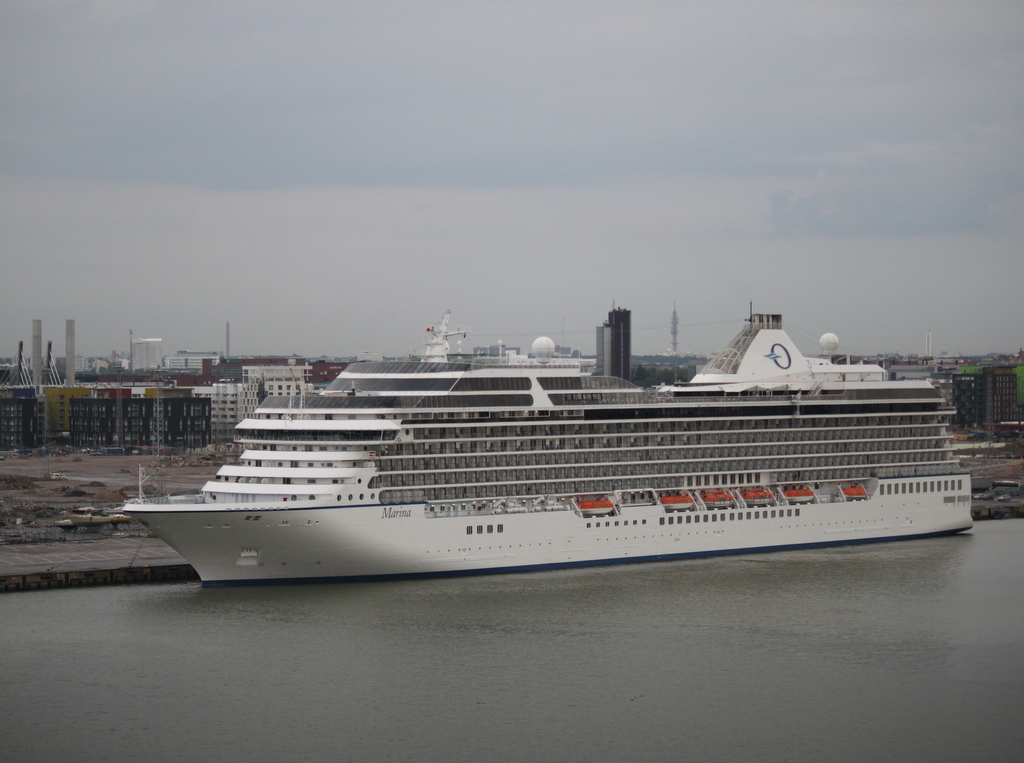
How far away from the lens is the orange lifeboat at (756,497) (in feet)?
135

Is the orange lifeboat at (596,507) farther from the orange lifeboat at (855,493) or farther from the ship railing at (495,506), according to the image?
the orange lifeboat at (855,493)

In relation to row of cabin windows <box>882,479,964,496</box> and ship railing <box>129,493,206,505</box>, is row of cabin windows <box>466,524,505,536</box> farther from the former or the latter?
row of cabin windows <box>882,479,964,496</box>

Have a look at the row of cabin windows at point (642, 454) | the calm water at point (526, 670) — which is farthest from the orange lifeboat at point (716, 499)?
the calm water at point (526, 670)

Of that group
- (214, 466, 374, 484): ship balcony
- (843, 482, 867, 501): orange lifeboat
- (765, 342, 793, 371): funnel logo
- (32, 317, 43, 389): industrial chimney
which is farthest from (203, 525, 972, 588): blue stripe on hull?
(32, 317, 43, 389): industrial chimney

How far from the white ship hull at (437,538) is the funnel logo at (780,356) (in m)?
5.66

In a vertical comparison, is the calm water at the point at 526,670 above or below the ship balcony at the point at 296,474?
below

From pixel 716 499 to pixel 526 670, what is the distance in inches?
591

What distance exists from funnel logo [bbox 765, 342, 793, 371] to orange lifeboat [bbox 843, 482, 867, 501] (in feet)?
16.4

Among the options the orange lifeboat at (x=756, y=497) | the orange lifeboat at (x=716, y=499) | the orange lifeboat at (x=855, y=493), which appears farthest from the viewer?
the orange lifeboat at (x=855, y=493)

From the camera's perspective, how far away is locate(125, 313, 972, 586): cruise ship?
34062 mm

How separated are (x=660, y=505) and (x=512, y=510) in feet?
17.4

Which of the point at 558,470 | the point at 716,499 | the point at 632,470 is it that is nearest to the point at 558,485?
the point at 558,470

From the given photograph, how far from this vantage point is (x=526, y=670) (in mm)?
27016

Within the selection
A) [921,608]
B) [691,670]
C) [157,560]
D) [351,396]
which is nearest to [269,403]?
[351,396]
